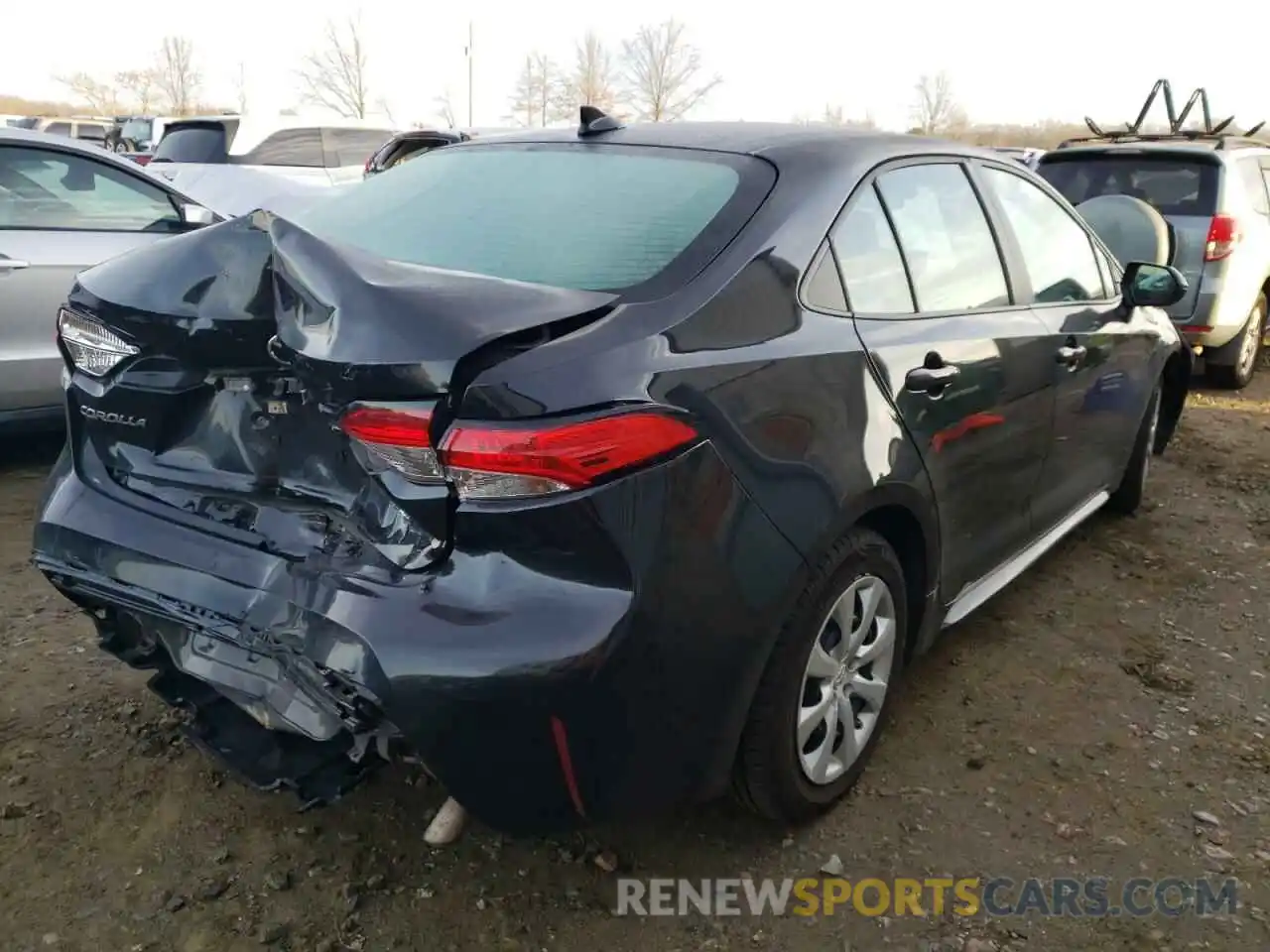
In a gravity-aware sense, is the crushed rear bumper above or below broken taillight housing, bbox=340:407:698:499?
below

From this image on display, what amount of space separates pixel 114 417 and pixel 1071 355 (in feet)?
8.90

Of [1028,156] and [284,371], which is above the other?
[1028,156]

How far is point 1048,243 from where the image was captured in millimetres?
3410

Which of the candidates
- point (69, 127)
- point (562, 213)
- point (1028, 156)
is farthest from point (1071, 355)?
point (69, 127)

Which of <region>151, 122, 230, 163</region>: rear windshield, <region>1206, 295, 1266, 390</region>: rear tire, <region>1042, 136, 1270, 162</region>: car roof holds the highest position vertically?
<region>1042, 136, 1270, 162</region>: car roof

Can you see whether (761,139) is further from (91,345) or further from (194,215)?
(194,215)

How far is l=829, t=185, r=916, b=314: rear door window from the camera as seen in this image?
94.9 inches

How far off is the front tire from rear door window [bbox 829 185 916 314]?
555 mm

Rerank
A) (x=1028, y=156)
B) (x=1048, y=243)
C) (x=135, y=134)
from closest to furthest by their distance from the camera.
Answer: (x=1048, y=243) → (x=1028, y=156) → (x=135, y=134)

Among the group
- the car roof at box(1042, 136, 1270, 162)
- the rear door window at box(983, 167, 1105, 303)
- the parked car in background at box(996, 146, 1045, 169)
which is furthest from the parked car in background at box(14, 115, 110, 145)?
the rear door window at box(983, 167, 1105, 303)

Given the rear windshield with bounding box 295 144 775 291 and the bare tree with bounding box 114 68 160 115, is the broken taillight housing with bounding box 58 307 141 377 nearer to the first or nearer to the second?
the rear windshield with bounding box 295 144 775 291

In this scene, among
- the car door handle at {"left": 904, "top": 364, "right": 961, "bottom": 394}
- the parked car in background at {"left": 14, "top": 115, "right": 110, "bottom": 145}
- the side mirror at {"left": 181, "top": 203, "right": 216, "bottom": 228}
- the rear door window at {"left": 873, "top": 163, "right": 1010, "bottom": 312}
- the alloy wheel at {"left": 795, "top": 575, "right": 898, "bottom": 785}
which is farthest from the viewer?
the parked car in background at {"left": 14, "top": 115, "right": 110, "bottom": 145}

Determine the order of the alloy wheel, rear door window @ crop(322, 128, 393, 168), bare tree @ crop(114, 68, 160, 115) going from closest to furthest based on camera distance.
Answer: the alloy wheel
rear door window @ crop(322, 128, 393, 168)
bare tree @ crop(114, 68, 160, 115)

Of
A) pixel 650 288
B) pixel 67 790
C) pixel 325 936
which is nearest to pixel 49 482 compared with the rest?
pixel 67 790
